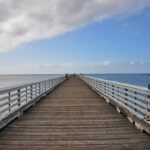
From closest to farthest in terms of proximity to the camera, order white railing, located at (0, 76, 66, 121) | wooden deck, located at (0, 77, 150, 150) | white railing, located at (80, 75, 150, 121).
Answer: wooden deck, located at (0, 77, 150, 150), white railing, located at (80, 75, 150, 121), white railing, located at (0, 76, 66, 121)

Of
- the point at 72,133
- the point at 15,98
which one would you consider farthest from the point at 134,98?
the point at 15,98

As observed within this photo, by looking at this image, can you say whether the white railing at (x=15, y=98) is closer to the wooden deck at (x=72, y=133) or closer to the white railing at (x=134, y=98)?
the wooden deck at (x=72, y=133)

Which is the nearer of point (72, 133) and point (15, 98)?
point (72, 133)

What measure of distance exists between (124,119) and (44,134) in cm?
296

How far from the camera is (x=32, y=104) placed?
1164 centimetres

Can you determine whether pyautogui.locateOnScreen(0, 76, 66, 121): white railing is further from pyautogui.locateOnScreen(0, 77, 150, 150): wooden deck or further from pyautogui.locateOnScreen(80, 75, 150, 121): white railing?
pyautogui.locateOnScreen(80, 75, 150, 121): white railing

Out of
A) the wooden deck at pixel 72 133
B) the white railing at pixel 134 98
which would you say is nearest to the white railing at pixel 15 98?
the wooden deck at pixel 72 133

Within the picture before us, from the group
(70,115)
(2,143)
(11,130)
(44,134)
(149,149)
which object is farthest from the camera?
(70,115)

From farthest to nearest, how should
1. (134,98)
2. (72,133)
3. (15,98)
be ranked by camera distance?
1. (15,98)
2. (134,98)
3. (72,133)

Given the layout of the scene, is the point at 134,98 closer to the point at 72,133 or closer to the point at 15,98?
the point at 72,133

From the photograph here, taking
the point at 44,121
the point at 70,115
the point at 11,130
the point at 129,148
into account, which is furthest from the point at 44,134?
the point at 70,115

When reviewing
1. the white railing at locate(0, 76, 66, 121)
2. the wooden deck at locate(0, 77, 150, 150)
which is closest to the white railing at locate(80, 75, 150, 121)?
the wooden deck at locate(0, 77, 150, 150)

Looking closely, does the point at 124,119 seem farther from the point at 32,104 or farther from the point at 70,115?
the point at 32,104

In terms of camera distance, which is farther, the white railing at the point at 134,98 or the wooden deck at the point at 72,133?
the white railing at the point at 134,98
